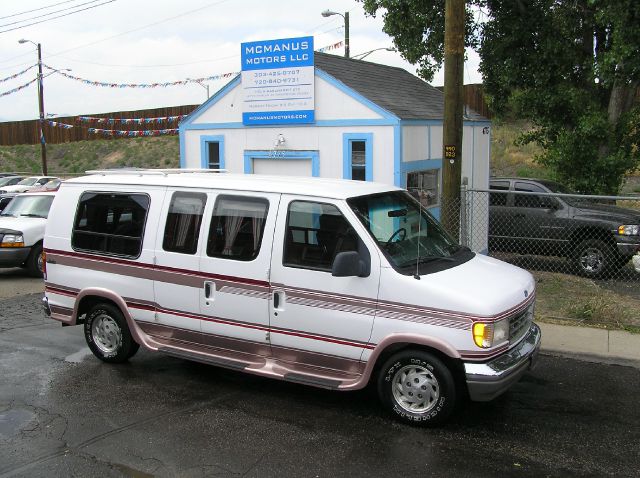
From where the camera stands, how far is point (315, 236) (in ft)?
17.8

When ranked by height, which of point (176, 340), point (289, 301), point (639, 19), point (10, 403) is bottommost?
point (10, 403)

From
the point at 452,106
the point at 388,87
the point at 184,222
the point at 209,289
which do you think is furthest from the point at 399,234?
the point at 388,87

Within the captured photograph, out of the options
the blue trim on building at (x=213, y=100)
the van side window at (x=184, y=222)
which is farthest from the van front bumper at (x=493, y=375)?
the blue trim on building at (x=213, y=100)

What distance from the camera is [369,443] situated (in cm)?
491

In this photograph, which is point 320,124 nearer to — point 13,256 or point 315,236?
point 315,236

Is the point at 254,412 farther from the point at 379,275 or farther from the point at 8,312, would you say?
the point at 8,312

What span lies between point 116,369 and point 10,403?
1118mm

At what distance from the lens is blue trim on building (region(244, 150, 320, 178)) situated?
10797 millimetres

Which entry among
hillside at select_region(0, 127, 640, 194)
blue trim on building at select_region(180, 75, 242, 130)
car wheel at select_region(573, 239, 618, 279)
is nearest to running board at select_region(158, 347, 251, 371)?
blue trim on building at select_region(180, 75, 242, 130)

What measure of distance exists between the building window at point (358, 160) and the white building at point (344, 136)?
16 mm

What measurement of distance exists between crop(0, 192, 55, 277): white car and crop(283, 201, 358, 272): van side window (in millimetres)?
8265

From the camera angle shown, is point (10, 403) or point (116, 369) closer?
point (10, 403)

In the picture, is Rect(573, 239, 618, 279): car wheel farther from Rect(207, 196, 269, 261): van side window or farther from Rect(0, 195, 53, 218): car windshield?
Rect(0, 195, 53, 218): car windshield

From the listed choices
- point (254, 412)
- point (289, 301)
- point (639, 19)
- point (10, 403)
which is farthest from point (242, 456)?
point (639, 19)
